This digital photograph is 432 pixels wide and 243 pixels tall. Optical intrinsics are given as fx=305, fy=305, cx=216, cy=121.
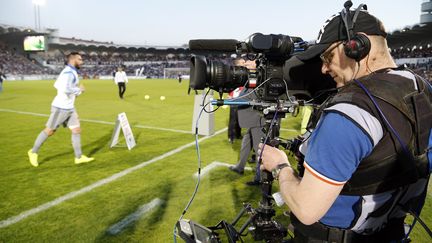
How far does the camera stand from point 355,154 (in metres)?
1.31

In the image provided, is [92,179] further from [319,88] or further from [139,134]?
[319,88]

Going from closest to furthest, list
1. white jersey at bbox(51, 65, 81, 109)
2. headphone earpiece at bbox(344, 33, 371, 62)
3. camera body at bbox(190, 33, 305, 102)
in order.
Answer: headphone earpiece at bbox(344, 33, 371, 62) → camera body at bbox(190, 33, 305, 102) → white jersey at bbox(51, 65, 81, 109)

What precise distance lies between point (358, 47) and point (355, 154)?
21.3 inches

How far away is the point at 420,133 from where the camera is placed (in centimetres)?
145

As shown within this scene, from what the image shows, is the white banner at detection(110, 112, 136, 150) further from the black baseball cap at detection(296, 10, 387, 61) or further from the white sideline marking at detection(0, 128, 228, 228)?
the black baseball cap at detection(296, 10, 387, 61)

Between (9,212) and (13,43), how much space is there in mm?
75854

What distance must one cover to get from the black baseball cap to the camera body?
0.47 meters

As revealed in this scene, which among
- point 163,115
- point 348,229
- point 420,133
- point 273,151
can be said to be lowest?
point 163,115

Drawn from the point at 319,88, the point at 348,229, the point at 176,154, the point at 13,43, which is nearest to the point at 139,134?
the point at 176,154

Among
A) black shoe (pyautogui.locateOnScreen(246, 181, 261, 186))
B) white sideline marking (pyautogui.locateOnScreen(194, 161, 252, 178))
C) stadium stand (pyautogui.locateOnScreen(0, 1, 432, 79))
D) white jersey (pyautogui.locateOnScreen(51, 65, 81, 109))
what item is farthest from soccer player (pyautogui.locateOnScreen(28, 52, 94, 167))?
stadium stand (pyautogui.locateOnScreen(0, 1, 432, 79))

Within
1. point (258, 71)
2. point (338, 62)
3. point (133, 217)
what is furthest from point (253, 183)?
point (338, 62)

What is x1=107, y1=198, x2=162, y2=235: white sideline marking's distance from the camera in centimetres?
374

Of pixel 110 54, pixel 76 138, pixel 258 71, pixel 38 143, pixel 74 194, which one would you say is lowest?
pixel 74 194

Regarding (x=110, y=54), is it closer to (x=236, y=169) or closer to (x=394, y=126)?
(x=236, y=169)
